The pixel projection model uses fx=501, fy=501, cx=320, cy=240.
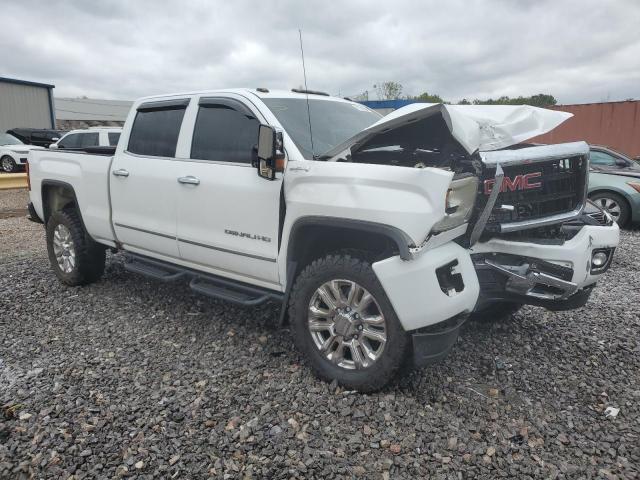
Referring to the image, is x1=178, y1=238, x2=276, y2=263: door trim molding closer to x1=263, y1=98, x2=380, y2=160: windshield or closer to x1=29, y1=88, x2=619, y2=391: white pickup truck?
x1=29, y1=88, x2=619, y2=391: white pickup truck

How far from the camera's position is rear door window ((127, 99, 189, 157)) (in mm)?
4188

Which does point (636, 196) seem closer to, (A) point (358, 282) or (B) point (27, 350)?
(A) point (358, 282)

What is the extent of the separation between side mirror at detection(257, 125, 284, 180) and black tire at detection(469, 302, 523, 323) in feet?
6.62

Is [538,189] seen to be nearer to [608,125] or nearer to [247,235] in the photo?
[247,235]

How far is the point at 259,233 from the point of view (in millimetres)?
3447

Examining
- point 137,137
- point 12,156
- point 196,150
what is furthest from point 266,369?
point 12,156

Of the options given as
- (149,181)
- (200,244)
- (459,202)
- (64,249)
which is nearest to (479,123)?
(459,202)

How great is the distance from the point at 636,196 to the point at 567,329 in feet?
18.7

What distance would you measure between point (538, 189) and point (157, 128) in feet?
10.2

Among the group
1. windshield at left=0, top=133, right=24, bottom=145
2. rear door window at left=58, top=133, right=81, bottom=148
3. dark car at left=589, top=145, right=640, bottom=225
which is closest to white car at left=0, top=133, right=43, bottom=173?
windshield at left=0, top=133, right=24, bottom=145

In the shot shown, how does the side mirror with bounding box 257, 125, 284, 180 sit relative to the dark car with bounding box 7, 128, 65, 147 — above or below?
below

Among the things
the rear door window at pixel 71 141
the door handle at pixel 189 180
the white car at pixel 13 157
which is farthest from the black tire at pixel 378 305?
the white car at pixel 13 157

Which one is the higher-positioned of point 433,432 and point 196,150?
point 196,150

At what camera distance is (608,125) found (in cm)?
1853
